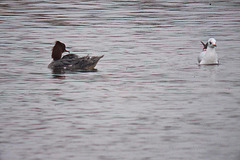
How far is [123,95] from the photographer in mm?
14789

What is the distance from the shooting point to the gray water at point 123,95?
1045cm

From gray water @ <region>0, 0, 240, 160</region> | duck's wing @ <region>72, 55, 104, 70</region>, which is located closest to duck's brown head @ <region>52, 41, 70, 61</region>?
gray water @ <region>0, 0, 240, 160</region>

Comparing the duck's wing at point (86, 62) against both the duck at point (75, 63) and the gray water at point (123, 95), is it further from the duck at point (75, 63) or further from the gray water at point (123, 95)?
the gray water at point (123, 95)

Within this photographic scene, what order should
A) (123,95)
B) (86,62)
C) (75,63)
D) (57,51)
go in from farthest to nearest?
(57,51) < (75,63) < (86,62) < (123,95)

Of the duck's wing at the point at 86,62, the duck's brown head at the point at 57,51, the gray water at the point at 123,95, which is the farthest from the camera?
the duck's brown head at the point at 57,51

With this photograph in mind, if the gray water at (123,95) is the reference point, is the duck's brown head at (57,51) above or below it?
above

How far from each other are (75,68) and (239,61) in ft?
16.5

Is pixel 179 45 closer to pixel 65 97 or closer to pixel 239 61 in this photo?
pixel 239 61

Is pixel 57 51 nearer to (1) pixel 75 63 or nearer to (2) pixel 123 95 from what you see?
(1) pixel 75 63

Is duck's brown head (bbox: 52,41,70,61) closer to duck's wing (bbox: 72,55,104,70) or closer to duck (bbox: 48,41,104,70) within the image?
duck (bbox: 48,41,104,70)

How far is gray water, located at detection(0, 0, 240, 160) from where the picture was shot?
1045cm

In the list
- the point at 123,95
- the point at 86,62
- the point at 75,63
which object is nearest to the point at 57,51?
the point at 75,63

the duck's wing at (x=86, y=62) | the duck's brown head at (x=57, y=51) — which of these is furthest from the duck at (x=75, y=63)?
the duck's brown head at (x=57, y=51)

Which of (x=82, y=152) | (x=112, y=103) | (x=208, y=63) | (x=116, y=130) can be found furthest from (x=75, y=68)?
(x=82, y=152)
